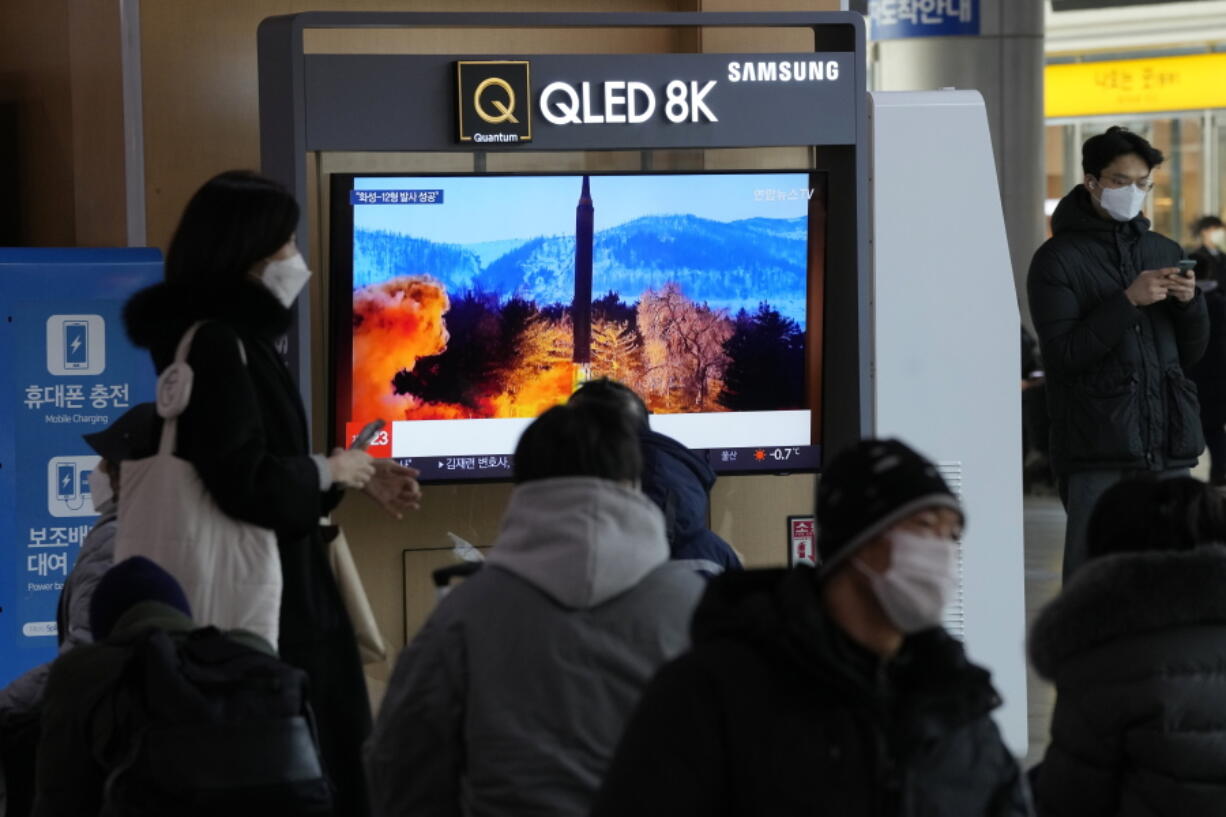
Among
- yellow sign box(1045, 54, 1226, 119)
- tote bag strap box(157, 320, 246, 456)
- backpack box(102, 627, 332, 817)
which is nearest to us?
backpack box(102, 627, 332, 817)

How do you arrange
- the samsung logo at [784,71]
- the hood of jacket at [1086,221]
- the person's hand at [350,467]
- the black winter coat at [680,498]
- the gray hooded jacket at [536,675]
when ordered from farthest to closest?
1. the hood of jacket at [1086,221]
2. the samsung logo at [784,71]
3. the black winter coat at [680,498]
4. the person's hand at [350,467]
5. the gray hooded jacket at [536,675]

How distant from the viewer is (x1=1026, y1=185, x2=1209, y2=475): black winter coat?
5625 mm

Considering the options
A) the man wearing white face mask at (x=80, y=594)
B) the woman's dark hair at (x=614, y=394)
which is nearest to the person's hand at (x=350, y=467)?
the man wearing white face mask at (x=80, y=594)

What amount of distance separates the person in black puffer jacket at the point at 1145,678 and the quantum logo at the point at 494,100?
2636mm

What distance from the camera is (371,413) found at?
5363 mm

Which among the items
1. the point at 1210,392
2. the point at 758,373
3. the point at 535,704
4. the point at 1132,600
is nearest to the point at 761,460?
the point at 758,373

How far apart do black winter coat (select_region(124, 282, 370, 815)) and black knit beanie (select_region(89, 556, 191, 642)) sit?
0.45 meters

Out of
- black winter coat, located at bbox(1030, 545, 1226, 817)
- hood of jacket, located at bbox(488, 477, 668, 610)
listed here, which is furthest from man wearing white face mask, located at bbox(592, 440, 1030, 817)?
black winter coat, located at bbox(1030, 545, 1226, 817)

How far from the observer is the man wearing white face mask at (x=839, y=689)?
1.99 metres

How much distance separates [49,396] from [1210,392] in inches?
307

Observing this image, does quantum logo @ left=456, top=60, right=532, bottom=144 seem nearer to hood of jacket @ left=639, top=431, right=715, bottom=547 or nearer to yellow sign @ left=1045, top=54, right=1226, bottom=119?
hood of jacket @ left=639, top=431, right=715, bottom=547

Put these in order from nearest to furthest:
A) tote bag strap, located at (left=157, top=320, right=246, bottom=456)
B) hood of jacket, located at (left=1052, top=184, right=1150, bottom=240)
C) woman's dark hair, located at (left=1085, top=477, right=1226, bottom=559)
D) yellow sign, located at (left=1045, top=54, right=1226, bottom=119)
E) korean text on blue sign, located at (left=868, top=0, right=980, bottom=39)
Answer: woman's dark hair, located at (left=1085, top=477, right=1226, bottom=559), tote bag strap, located at (left=157, top=320, right=246, bottom=456), hood of jacket, located at (left=1052, top=184, right=1150, bottom=240), korean text on blue sign, located at (left=868, top=0, right=980, bottom=39), yellow sign, located at (left=1045, top=54, right=1226, bottom=119)

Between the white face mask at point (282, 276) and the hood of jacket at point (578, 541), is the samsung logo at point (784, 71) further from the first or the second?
the hood of jacket at point (578, 541)

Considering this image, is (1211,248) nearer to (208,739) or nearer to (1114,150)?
(1114,150)
